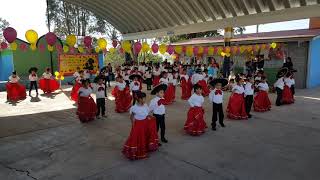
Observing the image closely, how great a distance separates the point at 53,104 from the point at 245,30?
29.9 m

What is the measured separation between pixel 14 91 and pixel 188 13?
8.37 metres

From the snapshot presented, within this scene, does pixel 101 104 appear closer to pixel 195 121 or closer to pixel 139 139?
pixel 195 121

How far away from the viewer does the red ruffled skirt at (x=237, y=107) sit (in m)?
9.17

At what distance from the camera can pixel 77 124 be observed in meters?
8.88

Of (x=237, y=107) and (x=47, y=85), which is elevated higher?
(x=47, y=85)

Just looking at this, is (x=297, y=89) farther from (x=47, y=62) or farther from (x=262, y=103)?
(x=47, y=62)

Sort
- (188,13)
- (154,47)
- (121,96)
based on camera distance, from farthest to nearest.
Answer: (188,13) < (154,47) < (121,96)

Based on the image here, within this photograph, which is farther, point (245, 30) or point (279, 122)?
point (245, 30)

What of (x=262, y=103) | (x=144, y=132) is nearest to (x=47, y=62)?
(x=262, y=103)

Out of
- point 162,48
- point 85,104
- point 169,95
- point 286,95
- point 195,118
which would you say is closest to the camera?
point 195,118

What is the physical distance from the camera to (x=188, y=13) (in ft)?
44.5

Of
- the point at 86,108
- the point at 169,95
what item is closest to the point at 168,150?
the point at 86,108

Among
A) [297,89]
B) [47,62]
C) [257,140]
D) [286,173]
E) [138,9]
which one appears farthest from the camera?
[47,62]

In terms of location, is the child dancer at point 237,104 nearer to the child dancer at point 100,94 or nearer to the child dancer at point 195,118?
the child dancer at point 195,118
